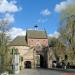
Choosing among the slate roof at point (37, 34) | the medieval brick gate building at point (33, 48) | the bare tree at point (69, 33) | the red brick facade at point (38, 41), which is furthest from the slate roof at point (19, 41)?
the bare tree at point (69, 33)

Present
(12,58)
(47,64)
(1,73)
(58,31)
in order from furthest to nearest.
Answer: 1. (47,64)
2. (58,31)
3. (12,58)
4. (1,73)

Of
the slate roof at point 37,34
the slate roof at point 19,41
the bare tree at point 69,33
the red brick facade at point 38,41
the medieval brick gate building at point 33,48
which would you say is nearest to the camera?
the bare tree at point 69,33

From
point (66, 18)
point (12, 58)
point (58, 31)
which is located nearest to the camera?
point (12, 58)

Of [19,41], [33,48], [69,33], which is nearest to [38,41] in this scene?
[19,41]

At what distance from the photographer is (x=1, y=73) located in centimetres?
2934

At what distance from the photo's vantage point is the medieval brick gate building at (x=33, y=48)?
10388 cm

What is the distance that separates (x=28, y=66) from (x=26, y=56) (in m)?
4.67

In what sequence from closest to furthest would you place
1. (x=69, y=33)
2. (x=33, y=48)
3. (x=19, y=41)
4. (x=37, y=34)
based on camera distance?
(x=69, y=33) < (x=33, y=48) < (x=19, y=41) < (x=37, y=34)

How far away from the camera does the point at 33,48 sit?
106062mm

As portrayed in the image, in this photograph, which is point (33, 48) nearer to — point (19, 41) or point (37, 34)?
point (19, 41)

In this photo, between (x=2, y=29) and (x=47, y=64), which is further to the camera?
(x=47, y=64)

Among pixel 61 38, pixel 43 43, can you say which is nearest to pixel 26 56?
pixel 43 43

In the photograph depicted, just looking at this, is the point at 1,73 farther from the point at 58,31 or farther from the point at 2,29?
the point at 58,31

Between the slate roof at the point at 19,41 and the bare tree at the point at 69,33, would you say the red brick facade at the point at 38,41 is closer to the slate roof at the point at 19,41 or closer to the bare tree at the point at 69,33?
the slate roof at the point at 19,41
